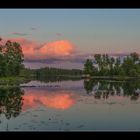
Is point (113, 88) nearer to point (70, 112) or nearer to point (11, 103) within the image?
point (11, 103)

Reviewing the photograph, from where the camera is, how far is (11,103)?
10141 mm

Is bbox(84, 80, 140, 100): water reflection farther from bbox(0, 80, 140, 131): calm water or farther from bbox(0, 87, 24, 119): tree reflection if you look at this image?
bbox(0, 87, 24, 119): tree reflection

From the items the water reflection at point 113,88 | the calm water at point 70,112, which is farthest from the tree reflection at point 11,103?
the water reflection at point 113,88

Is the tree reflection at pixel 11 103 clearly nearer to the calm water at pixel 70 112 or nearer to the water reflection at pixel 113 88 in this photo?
the calm water at pixel 70 112

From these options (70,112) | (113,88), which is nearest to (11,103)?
(70,112)

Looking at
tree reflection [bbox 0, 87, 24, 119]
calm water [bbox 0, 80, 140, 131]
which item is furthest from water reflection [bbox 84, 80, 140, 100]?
tree reflection [bbox 0, 87, 24, 119]

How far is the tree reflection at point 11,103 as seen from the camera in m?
8.72

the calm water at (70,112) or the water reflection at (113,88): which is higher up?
the water reflection at (113,88)
